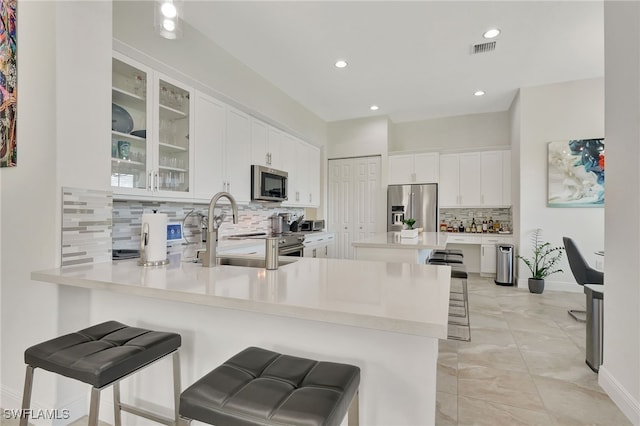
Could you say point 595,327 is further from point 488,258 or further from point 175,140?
point 175,140

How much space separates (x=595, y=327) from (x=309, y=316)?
2443 millimetres

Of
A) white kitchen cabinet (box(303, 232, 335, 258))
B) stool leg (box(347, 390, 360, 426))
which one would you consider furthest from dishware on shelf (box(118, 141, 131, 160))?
white kitchen cabinet (box(303, 232, 335, 258))

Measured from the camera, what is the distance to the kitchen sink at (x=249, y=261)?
1.80 meters

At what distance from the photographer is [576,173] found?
436 cm

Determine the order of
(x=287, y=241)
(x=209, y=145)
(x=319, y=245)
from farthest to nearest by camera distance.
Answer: (x=319, y=245) → (x=287, y=241) → (x=209, y=145)

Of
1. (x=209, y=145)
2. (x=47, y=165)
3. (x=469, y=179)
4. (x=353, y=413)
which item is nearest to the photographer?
(x=353, y=413)

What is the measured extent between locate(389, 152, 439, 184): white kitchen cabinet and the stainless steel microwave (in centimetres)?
237

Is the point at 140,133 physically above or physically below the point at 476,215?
above

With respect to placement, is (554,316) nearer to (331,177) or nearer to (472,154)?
(472,154)

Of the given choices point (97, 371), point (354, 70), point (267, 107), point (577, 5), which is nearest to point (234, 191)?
point (267, 107)

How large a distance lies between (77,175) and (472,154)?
5.78m

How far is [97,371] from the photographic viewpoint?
3.28ft

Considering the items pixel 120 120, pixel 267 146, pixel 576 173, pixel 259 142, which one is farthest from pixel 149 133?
pixel 576 173

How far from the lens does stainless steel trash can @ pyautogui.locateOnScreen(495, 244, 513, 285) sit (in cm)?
483
